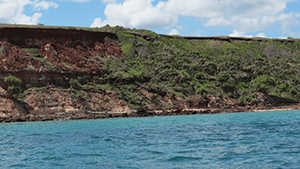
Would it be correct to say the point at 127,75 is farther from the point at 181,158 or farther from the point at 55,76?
the point at 181,158

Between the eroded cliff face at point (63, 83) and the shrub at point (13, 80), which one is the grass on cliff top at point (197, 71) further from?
the shrub at point (13, 80)

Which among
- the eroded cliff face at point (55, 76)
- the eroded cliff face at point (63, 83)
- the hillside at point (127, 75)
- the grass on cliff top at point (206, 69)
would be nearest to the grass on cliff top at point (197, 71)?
the grass on cliff top at point (206, 69)

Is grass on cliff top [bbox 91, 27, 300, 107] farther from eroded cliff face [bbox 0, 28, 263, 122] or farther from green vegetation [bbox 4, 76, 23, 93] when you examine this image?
green vegetation [bbox 4, 76, 23, 93]

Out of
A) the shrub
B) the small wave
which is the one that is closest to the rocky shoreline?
the shrub

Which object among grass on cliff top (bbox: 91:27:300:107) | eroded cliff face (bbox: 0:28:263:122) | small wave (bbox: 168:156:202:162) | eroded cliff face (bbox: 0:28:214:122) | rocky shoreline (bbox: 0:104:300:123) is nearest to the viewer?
small wave (bbox: 168:156:202:162)

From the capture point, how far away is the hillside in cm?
5175

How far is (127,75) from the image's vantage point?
6259 cm

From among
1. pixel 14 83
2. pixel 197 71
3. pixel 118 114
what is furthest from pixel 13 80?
pixel 197 71

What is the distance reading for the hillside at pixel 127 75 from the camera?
→ 5175 cm

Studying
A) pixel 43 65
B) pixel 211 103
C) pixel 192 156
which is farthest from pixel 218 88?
pixel 192 156

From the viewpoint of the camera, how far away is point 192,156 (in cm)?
1377

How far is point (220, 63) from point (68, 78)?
1497 inches

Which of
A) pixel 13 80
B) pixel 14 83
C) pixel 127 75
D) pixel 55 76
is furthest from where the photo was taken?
pixel 127 75

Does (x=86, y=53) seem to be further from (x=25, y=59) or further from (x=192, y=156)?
(x=192, y=156)
